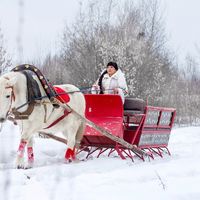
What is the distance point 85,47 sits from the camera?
2134 centimetres

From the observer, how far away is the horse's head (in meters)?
5.27

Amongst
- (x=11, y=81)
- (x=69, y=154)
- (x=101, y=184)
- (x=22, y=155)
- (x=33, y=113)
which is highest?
(x=11, y=81)

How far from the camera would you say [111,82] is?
7.20 m

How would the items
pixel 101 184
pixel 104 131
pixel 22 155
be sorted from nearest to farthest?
pixel 101 184
pixel 22 155
pixel 104 131

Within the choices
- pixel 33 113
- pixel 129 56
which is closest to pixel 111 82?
pixel 33 113

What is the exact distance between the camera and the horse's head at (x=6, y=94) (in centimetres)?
527

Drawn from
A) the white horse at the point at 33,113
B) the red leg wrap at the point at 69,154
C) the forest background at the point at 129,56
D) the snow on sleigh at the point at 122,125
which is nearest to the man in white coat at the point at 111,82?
the snow on sleigh at the point at 122,125

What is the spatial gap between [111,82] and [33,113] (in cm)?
194

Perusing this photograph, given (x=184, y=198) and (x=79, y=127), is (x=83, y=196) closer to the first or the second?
(x=184, y=198)

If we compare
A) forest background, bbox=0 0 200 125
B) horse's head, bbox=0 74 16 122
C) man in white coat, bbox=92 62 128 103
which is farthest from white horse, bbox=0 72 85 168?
forest background, bbox=0 0 200 125

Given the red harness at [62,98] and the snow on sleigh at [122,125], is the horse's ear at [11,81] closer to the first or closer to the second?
the red harness at [62,98]

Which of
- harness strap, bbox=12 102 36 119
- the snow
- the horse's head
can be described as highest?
the horse's head

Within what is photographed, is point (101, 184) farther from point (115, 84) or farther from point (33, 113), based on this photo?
point (115, 84)

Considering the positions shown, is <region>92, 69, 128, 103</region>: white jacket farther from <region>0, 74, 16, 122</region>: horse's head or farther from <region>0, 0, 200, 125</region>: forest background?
<region>0, 0, 200, 125</region>: forest background
